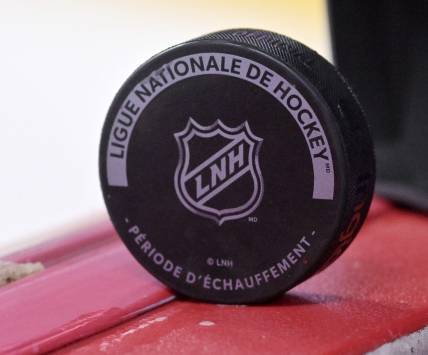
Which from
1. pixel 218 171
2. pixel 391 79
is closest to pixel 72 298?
pixel 218 171

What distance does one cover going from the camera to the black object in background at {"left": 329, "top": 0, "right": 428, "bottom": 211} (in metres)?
1.26

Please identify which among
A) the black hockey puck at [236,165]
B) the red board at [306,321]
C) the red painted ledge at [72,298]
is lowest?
the red board at [306,321]

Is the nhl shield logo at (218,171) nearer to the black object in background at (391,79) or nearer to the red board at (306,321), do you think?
the red board at (306,321)


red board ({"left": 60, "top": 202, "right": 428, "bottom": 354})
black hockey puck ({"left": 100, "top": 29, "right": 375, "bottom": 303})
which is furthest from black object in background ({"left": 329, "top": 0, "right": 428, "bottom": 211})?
black hockey puck ({"left": 100, "top": 29, "right": 375, "bottom": 303})

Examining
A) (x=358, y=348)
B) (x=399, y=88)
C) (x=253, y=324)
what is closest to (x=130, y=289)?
(x=253, y=324)

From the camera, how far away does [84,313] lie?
34.6 inches

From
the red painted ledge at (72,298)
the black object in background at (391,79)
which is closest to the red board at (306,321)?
the red painted ledge at (72,298)

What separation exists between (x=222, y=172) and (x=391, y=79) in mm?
543

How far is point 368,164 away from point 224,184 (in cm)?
16

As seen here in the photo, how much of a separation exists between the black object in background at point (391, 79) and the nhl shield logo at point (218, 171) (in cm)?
44

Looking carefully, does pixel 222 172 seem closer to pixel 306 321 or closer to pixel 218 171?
pixel 218 171

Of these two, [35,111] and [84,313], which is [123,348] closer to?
[84,313]

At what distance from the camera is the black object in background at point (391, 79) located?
1.26 metres

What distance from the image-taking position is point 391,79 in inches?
52.8
